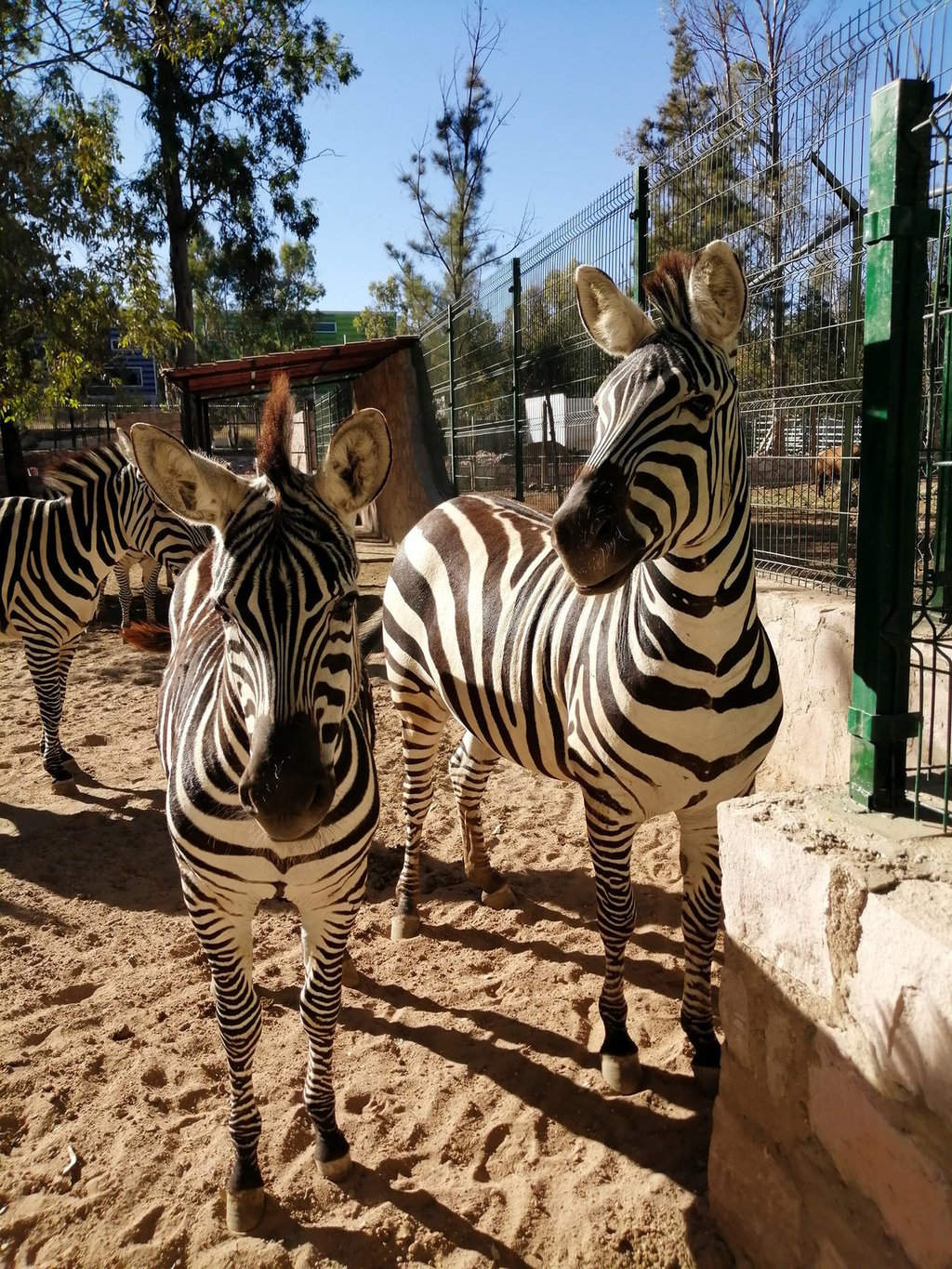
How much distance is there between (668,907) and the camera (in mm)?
4109

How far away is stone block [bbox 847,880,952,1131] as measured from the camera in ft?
5.21

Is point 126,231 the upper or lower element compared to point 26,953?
upper

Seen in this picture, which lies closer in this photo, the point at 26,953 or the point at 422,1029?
the point at 422,1029

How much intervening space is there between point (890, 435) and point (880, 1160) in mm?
1596

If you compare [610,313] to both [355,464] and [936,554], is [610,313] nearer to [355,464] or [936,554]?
[355,464]

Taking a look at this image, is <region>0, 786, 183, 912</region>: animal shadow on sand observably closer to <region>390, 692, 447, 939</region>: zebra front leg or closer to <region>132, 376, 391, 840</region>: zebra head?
→ <region>390, 692, 447, 939</region>: zebra front leg

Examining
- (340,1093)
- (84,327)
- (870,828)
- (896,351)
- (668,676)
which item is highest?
(84,327)

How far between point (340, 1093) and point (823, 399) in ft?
14.1

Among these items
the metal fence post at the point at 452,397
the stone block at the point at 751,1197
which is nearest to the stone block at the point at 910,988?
the stone block at the point at 751,1197

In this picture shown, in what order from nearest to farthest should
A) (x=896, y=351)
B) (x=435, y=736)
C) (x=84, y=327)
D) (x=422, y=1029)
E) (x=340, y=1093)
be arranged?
(x=896, y=351) < (x=340, y=1093) < (x=422, y=1029) < (x=435, y=736) < (x=84, y=327)

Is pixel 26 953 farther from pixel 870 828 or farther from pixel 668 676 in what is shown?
pixel 870 828

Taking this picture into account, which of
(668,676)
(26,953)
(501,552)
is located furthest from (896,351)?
(26,953)

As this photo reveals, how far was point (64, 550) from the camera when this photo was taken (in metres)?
Answer: 6.45

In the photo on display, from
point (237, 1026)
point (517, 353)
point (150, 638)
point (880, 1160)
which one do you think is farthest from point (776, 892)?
point (517, 353)
